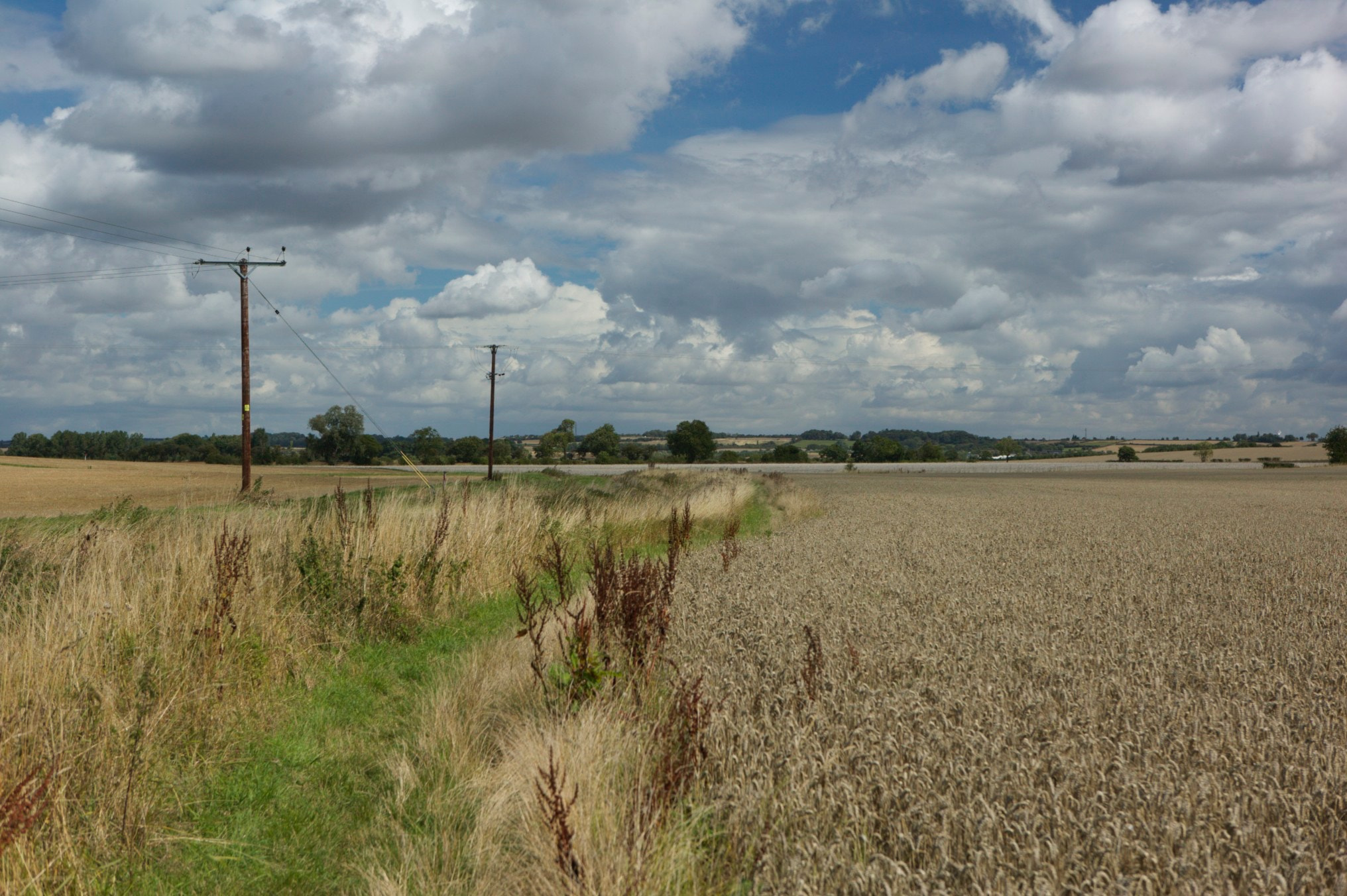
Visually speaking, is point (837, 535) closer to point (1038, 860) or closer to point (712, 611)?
point (712, 611)

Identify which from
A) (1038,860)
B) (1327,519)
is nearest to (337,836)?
(1038,860)

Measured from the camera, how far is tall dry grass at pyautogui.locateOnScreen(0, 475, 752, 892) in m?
4.78

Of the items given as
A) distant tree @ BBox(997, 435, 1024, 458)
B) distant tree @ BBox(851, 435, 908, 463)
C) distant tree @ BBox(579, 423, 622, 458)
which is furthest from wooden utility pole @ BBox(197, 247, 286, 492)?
distant tree @ BBox(997, 435, 1024, 458)

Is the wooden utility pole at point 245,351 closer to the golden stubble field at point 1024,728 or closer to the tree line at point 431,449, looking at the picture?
the golden stubble field at point 1024,728

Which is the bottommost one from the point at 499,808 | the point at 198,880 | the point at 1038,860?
the point at 198,880

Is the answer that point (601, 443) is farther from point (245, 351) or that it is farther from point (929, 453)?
point (245, 351)

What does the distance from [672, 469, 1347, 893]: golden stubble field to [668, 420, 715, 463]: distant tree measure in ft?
331

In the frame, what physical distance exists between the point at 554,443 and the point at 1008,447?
264ft

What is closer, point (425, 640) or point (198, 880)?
point (198, 880)

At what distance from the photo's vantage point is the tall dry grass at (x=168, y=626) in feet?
15.7

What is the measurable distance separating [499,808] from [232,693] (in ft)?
10.9

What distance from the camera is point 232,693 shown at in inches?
273

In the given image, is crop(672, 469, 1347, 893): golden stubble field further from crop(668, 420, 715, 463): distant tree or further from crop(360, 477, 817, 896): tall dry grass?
crop(668, 420, 715, 463): distant tree

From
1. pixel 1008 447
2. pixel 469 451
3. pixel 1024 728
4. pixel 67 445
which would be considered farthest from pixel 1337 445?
pixel 67 445
